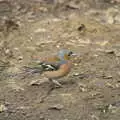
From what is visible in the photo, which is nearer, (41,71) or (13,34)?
(41,71)

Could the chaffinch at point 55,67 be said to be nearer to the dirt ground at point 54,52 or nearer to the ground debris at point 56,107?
the dirt ground at point 54,52

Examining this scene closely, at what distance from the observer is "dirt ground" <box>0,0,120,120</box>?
6789 millimetres

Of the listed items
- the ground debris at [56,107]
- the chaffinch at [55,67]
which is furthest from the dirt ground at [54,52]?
the chaffinch at [55,67]

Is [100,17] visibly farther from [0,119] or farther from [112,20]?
[0,119]

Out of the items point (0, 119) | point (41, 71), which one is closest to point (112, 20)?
point (41, 71)

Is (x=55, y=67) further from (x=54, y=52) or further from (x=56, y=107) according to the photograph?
(x=54, y=52)

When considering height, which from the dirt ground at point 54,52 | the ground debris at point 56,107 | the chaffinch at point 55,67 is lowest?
the dirt ground at point 54,52

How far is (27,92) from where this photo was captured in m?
7.37

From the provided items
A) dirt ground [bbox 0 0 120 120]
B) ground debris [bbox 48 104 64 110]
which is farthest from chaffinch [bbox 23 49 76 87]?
ground debris [bbox 48 104 64 110]

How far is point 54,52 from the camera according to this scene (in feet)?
29.7

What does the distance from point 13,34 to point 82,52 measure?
1.67 metres

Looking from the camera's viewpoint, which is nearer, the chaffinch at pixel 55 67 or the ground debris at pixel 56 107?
the ground debris at pixel 56 107

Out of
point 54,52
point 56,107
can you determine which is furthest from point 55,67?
point 54,52

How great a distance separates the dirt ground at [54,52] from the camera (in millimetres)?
6789
